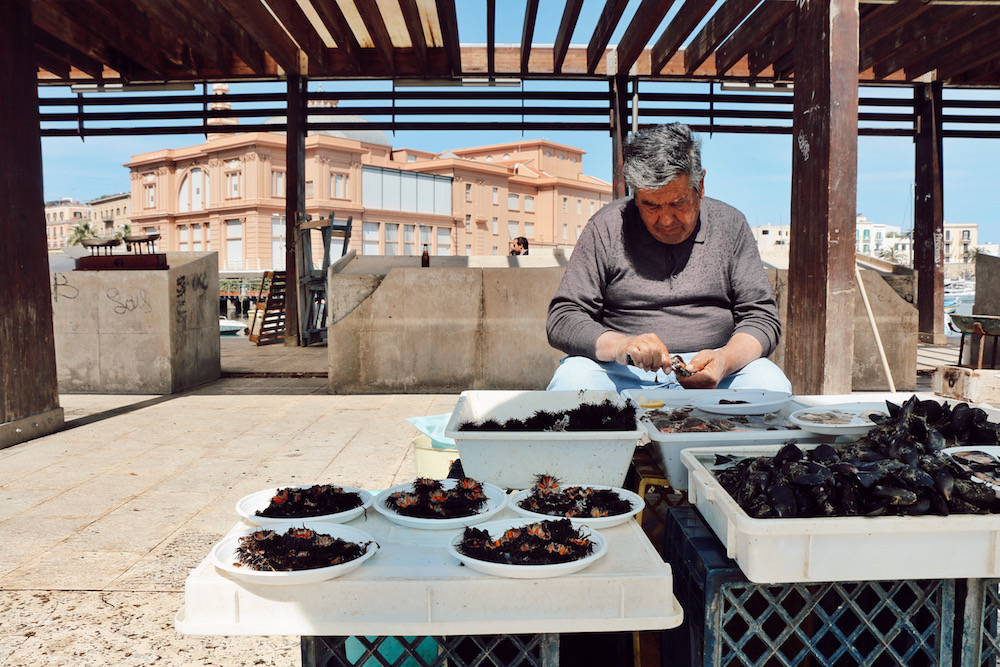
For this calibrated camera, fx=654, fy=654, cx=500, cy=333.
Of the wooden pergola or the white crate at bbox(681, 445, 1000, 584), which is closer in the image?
the white crate at bbox(681, 445, 1000, 584)

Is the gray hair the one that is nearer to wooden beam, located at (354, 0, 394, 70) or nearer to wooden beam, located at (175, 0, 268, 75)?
wooden beam, located at (354, 0, 394, 70)

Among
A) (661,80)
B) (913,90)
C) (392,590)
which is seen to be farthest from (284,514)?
(913,90)

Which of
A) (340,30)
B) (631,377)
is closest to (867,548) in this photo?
(631,377)

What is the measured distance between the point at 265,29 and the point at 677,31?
204 inches

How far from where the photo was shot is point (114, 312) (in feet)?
25.4

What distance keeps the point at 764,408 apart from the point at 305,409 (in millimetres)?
5553

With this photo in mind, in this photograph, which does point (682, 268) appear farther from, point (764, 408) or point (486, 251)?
point (486, 251)

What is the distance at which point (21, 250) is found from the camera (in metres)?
5.35

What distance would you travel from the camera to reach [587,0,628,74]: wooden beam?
7.49 metres

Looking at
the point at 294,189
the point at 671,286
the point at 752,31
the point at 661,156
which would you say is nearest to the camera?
the point at 661,156

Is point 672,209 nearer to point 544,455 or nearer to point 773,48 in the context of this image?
point 544,455

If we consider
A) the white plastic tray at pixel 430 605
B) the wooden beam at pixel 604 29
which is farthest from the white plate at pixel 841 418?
the wooden beam at pixel 604 29

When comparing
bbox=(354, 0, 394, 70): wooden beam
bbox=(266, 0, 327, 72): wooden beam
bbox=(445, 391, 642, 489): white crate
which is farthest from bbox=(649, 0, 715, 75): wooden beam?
bbox=(445, 391, 642, 489): white crate

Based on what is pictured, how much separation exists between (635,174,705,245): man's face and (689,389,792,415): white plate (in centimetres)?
83
